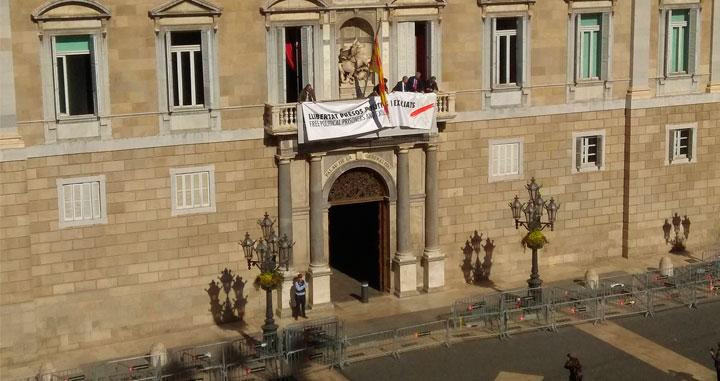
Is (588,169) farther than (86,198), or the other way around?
(588,169)

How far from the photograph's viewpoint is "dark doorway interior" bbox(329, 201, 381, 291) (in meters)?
46.4

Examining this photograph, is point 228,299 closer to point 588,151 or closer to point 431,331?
point 431,331

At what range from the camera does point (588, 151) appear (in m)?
48.9

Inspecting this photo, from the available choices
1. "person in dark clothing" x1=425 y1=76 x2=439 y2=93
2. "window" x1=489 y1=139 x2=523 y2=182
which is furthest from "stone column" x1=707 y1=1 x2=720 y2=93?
"person in dark clothing" x1=425 y1=76 x2=439 y2=93

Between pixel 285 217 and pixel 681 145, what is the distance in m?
17.7

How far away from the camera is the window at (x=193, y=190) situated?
41.4m

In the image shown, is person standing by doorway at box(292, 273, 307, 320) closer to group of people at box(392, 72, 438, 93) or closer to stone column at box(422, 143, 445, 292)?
stone column at box(422, 143, 445, 292)

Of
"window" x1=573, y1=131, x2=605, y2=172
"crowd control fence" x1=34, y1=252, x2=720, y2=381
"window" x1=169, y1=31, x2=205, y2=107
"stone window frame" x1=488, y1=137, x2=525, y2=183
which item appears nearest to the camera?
"crowd control fence" x1=34, y1=252, x2=720, y2=381

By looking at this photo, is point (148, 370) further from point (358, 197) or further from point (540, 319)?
point (540, 319)

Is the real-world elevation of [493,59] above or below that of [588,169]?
above

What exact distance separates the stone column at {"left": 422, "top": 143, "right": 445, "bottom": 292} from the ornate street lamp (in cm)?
1073

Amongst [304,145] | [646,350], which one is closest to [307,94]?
[304,145]

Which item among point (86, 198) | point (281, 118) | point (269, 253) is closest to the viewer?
point (269, 253)

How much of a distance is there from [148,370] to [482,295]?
14.1 metres
